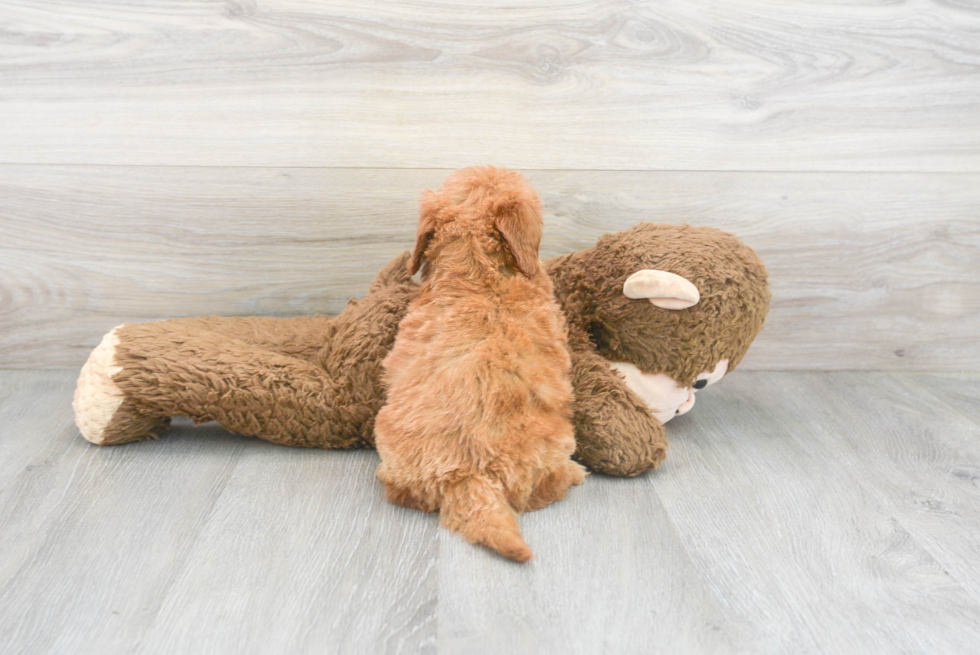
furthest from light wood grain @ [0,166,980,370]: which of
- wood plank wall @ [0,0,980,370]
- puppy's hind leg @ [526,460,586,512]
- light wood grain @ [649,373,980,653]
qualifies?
puppy's hind leg @ [526,460,586,512]

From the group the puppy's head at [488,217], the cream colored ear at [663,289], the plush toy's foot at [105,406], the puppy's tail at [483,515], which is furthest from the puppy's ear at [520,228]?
the plush toy's foot at [105,406]

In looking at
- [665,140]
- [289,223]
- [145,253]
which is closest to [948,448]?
[665,140]

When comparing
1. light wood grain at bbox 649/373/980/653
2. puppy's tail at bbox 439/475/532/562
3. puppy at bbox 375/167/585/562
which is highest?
puppy at bbox 375/167/585/562

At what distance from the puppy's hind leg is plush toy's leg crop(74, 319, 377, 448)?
26 centimetres

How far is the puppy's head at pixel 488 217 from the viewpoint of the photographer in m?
0.91

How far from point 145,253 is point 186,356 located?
338mm

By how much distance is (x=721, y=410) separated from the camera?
1240mm

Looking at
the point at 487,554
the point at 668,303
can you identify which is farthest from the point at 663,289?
the point at 487,554

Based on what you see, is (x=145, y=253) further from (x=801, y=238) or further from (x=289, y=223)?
(x=801, y=238)

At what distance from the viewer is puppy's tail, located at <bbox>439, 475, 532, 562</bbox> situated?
0.79 m

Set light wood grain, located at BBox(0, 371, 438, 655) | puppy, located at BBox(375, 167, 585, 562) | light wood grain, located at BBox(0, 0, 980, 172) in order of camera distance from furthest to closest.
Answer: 1. light wood grain, located at BBox(0, 0, 980, 172)
2. puppy, located at BBox(375, 167, 585, 562)
3. light wood grain, located at BBox(0, 371, 438, 655)

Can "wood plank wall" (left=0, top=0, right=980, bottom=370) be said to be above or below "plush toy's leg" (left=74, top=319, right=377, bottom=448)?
above

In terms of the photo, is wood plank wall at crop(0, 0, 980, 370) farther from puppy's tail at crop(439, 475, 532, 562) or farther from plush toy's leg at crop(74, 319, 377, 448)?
puppy's tail at crop(439, 475, 532, 562)

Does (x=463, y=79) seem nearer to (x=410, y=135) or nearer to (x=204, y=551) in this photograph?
(x=410, y=135)
